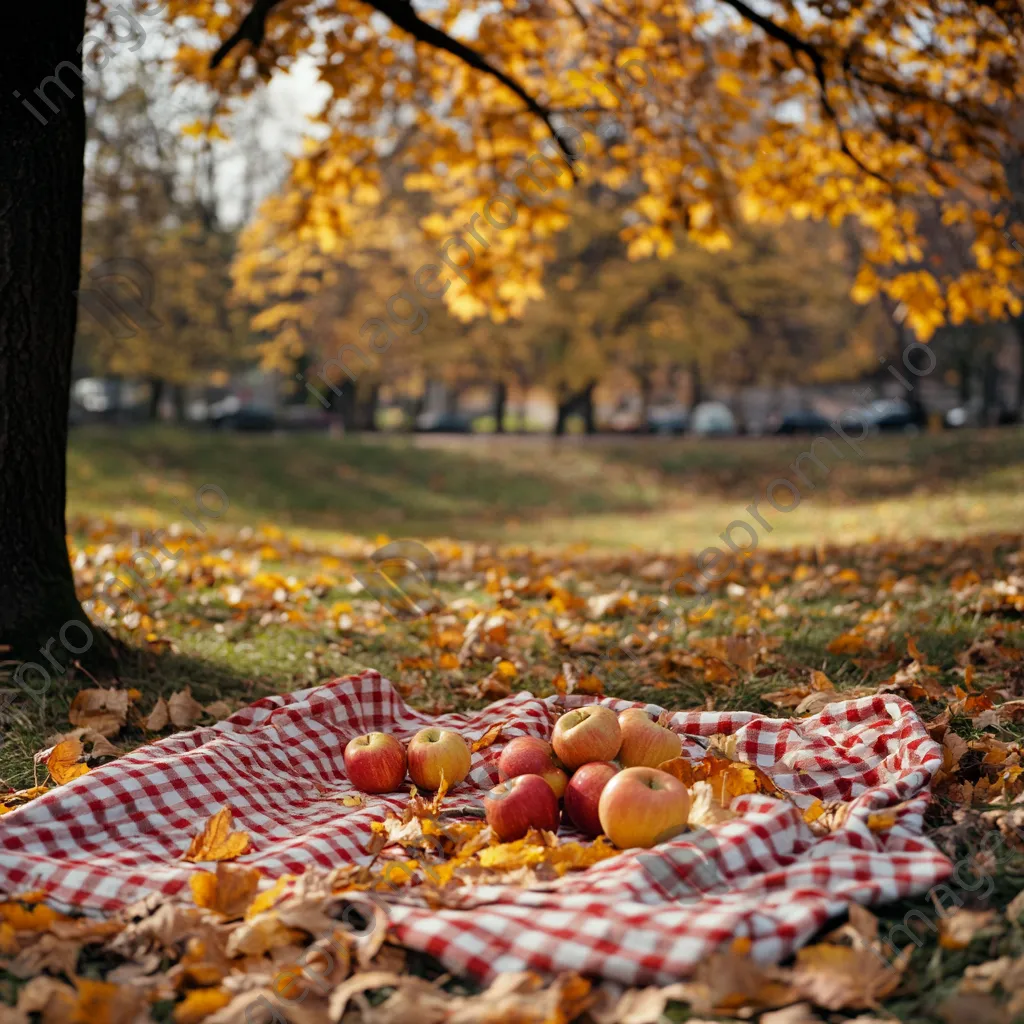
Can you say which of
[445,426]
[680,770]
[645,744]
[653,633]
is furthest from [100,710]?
[445,426]

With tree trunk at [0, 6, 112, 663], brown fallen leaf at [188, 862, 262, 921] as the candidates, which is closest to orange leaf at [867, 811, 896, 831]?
brown fallen leaf at [188, 862, 262, 921]

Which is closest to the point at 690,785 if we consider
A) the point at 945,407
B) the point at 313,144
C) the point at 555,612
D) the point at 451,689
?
the point at 451,689

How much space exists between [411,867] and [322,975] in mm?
504

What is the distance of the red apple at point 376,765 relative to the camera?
3359mm

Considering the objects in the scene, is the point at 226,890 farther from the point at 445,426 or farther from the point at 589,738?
the point at 445,426

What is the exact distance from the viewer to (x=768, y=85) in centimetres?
789

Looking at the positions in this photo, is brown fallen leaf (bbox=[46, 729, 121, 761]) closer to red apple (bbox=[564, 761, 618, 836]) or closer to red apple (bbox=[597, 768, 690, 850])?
red apple (bbox=[564, 761, 618, 836])

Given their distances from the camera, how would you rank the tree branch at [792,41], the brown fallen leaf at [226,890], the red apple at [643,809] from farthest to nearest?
the tree branch at [792,41], the red apple at [643,809], the brown fallen leaf at [226,890]

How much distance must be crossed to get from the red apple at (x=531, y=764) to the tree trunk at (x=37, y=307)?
2324 millimetres

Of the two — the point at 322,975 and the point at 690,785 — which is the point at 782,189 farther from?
the point at 322,975

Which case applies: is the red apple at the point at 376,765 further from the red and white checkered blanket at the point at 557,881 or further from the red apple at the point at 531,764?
the red apple at the point at 531,764

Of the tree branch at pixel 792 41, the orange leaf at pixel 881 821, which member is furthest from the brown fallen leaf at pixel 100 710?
the tree branch at pixel 792 41

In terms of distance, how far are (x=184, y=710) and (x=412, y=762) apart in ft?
4.40

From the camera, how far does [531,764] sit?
3105 mm
